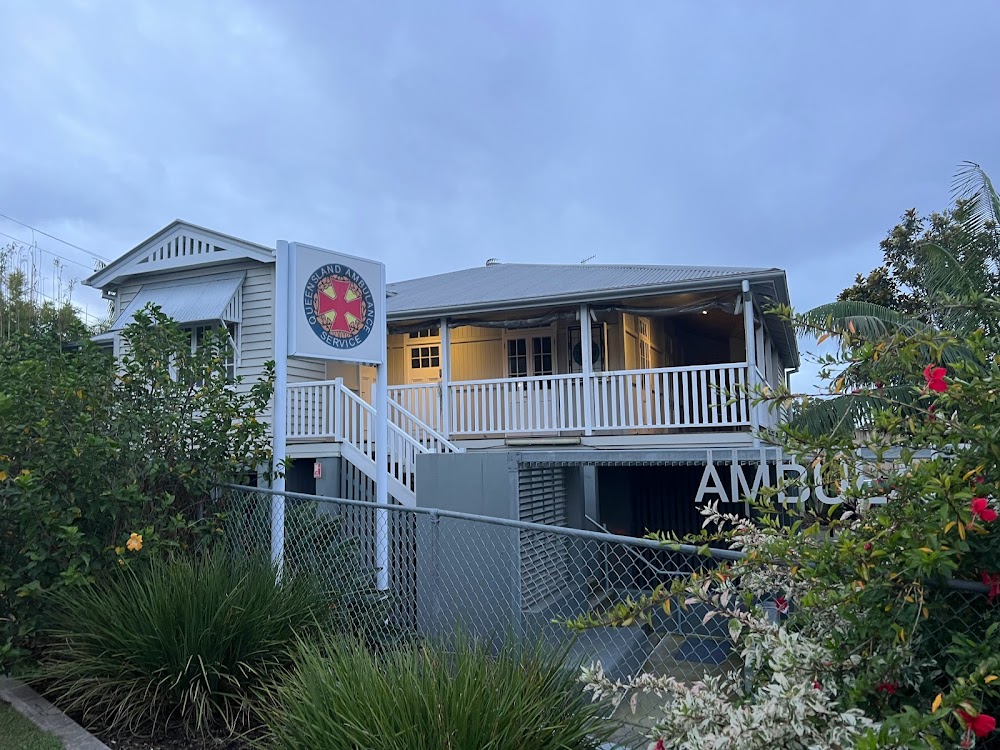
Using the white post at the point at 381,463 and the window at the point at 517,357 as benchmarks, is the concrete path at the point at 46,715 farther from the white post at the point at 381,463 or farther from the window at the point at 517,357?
the window at the point at 517,357

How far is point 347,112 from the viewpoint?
25844mm

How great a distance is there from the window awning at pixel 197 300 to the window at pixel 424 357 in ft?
11.5

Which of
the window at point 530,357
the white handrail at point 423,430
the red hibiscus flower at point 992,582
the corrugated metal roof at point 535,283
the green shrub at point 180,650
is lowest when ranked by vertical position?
the green shrub at point 180,650

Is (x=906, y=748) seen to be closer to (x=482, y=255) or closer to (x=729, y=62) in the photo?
(x=729, y=62)

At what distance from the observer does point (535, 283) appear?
46.4 feet

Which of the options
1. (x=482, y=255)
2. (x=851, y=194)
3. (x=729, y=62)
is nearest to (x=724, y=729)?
(x=729, y=62)

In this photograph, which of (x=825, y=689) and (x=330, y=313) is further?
(x=330, y=313)

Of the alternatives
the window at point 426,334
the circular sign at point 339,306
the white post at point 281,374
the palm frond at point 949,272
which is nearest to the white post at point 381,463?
the circular sign at point 339,306

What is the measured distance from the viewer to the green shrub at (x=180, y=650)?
170 inches

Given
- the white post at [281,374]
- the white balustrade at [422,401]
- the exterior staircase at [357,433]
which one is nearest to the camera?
the white post at [281,374]

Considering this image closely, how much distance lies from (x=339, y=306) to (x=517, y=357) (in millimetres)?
7396

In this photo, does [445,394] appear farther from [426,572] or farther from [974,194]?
[974,194]

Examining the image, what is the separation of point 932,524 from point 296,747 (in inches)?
109

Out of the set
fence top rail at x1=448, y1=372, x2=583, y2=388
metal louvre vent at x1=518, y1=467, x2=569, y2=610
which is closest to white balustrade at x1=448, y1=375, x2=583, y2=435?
fence top rail at x1=448, y1=372, x2=583, y2=388
